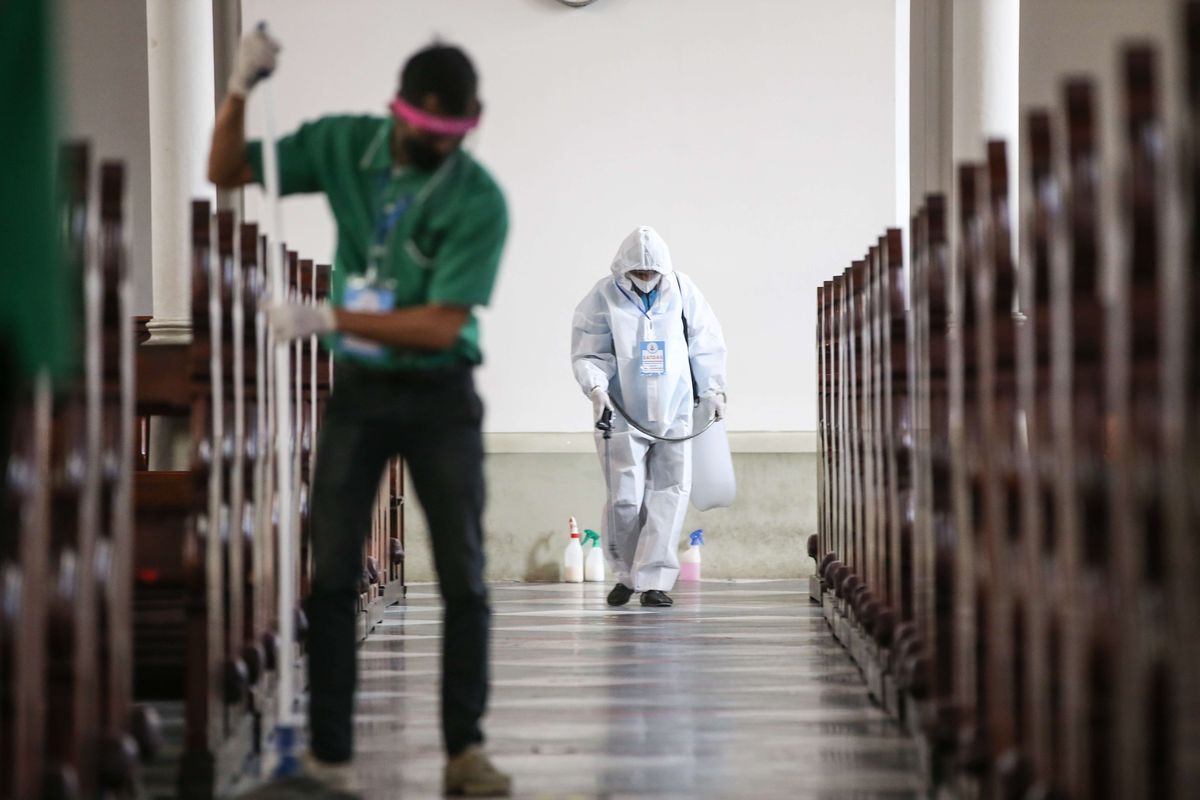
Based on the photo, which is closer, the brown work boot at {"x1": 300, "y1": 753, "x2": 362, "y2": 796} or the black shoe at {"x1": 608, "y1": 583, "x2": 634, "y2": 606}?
the brown work boot at {"x1": 300, "y1": 753, "x2": 362, "y2": 796}

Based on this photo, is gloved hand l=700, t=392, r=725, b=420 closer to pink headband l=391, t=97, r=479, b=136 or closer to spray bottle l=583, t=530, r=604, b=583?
spray bottle l=583, t=530, r=604, b=583

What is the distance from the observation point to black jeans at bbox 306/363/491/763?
10.5ft

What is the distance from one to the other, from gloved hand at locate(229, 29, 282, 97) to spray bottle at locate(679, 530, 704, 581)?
6.30m

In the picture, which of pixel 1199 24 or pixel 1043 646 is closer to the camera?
pixel 1199 24

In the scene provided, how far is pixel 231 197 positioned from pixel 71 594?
7.01m

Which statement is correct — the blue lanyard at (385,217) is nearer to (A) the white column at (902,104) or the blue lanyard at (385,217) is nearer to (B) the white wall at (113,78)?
(A) the white column at (902,104)

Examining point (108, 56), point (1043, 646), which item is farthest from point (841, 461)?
point (108, 56)

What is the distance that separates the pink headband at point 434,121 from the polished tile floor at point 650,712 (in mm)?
1270

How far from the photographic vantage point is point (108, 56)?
10430 mm

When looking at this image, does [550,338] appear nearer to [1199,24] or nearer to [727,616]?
[727,616]

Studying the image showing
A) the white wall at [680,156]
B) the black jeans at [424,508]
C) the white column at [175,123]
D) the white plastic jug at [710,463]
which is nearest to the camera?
the black jeans at [424,508]

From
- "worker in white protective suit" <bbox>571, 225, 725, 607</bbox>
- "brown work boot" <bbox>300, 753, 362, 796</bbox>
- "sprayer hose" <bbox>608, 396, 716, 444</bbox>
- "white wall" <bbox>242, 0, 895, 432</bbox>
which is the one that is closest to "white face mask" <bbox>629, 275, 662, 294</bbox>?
"worker in white protective suit" <bbox>571, 225, 725, 607</bbox>

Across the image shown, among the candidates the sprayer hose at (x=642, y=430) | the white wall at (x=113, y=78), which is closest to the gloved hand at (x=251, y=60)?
the sprayer hose at (x=642, y=430)

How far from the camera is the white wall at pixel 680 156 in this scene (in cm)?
958
